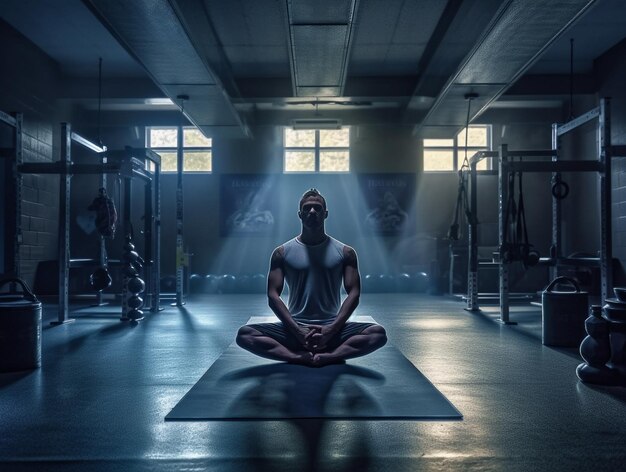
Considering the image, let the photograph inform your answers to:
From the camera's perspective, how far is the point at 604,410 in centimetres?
238

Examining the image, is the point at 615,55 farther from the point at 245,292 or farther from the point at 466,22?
the point at 245,292

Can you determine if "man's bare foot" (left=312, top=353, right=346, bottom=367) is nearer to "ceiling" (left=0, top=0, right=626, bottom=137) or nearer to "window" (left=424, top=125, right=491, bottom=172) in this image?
"ceiling" (left=0, top=0, right=626, bottom=137)

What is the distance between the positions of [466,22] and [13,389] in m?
5.59

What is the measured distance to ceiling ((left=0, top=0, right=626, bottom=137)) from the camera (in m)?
5.02

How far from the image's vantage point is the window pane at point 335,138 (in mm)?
10555

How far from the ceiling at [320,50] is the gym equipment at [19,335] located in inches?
103

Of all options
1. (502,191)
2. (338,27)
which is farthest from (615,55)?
(338,27)

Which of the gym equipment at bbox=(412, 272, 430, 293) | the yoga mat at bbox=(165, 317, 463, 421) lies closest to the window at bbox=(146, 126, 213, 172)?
the gym equipment at bbox=(412, 272, 430, 293)

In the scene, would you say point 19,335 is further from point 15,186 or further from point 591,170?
point 591,170

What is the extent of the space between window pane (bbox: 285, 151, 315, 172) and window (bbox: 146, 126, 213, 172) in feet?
4.75

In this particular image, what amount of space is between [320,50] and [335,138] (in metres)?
4.65

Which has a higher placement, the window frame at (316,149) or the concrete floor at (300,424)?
the window frame at (316,149)

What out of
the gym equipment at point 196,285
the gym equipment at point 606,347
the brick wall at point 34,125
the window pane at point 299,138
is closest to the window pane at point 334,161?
the window pane at point 299,138

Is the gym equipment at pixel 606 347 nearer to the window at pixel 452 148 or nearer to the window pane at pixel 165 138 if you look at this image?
the window at pixel 452 148
